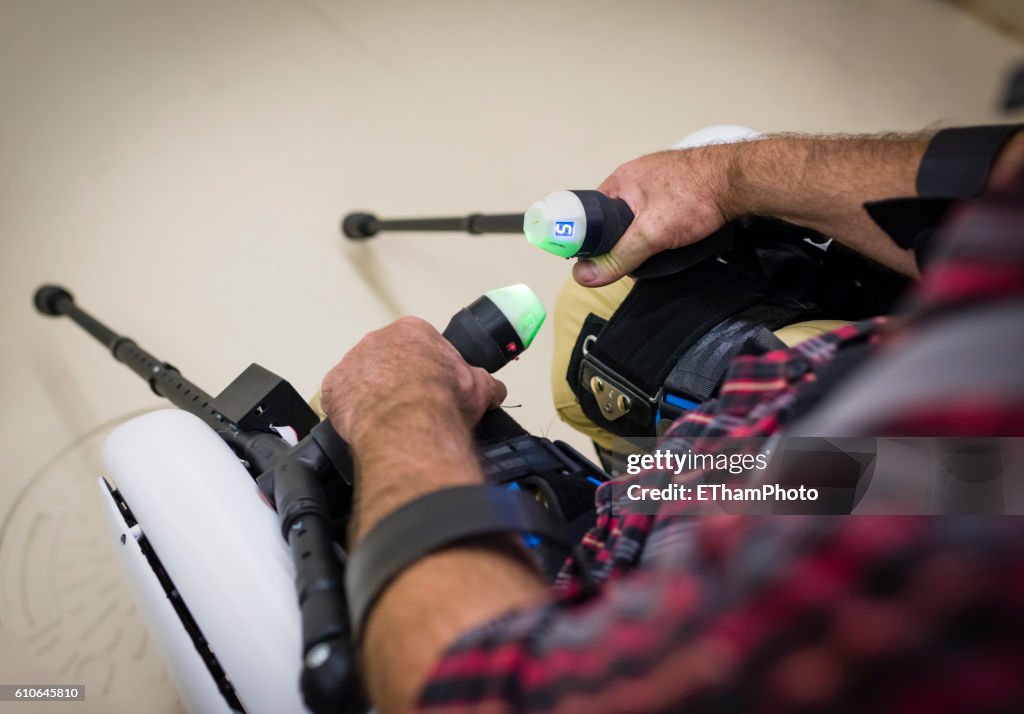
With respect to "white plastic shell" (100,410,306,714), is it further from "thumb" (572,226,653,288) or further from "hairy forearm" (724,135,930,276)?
"hairy forearm" (724,135,930,276)

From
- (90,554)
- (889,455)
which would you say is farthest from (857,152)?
(90,554)

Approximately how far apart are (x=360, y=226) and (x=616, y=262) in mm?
664

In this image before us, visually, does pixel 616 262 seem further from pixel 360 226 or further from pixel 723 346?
pixel 360 226

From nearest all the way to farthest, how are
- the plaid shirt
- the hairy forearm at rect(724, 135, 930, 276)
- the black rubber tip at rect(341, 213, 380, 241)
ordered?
the plaid shirt < the hairy forearm at rect(724, 135, 930, 276) < the black rubber tip at rect(341, 213, 380, 241)

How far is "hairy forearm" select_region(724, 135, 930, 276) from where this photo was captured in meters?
0.60

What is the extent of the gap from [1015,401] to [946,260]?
1.8 inches

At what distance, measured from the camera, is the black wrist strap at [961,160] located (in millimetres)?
536

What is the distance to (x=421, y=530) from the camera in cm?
39

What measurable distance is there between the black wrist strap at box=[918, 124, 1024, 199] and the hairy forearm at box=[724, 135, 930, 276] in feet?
0.07

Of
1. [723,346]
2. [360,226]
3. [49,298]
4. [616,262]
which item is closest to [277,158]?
[360,226]

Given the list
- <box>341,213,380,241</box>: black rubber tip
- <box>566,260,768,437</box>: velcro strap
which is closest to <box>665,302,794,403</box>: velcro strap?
<box>566,260,768,437</box>: velcro strap

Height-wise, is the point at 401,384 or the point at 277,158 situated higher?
the point at 277,158

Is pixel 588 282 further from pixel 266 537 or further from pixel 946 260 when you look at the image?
pixel 946 260

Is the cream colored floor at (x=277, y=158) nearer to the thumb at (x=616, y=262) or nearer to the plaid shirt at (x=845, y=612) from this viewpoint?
the thumb at (x=616, y=262)
